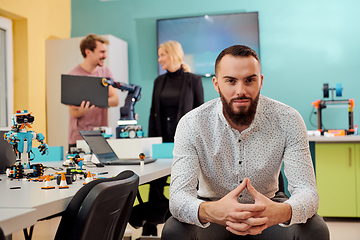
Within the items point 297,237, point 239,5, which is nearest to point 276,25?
point 239,5

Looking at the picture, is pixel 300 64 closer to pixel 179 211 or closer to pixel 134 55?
pixel 134 55

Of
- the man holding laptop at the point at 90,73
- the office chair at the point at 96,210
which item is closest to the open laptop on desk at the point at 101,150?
the office chair at the point at 96,210

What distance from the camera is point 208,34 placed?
4.56 m

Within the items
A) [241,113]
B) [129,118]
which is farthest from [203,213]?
[129,118]

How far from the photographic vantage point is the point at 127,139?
2393 millimetres

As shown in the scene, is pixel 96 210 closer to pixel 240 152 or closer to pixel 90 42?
pixel 240 152

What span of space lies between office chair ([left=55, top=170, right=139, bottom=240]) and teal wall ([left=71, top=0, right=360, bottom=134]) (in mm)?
3665

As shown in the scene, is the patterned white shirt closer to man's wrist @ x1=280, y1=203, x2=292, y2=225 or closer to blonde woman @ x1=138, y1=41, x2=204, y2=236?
man's wrist @ x1=280, y1=203, x2=292, y2=225

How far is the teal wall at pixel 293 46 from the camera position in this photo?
4.27 metres

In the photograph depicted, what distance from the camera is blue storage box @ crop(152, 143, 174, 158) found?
93.7 inches

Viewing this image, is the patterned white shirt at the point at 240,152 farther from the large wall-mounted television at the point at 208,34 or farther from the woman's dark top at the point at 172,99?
the large wall-mounted television at the point at 208,34

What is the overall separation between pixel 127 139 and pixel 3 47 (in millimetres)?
2662

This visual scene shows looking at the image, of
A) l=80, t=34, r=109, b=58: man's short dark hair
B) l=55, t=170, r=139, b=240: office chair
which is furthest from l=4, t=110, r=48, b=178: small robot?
l=80, t=34, r=109, b=58: man's short dark hair

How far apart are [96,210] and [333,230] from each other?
2.74 meters
